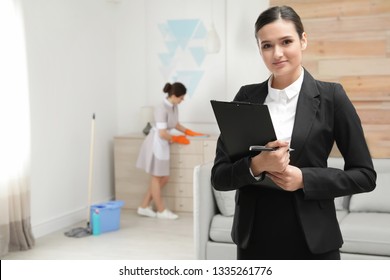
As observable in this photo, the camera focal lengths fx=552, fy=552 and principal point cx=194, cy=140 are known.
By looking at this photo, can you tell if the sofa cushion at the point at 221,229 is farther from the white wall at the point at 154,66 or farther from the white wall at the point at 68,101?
the white wall at the point at 154,66

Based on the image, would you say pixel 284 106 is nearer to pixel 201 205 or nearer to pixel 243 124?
pixel 243 124

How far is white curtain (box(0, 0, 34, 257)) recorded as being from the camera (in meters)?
4.22

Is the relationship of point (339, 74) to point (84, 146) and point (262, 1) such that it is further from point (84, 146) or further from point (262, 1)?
point (84, 146)

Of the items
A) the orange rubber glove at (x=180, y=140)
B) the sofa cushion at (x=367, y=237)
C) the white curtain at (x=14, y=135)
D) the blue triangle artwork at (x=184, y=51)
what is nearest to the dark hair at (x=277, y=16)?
the sofa cushion at (x=367, y=237)

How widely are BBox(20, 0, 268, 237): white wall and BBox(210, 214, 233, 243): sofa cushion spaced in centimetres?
183

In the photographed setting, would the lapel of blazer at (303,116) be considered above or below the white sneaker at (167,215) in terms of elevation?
above

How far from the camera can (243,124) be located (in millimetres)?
1241

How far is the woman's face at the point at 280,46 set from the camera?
128cm

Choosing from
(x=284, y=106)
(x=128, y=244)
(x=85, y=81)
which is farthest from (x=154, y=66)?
(x=284, y=106)

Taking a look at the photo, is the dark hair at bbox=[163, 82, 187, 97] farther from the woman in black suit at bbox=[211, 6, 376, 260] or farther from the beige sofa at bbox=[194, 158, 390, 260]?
the woman in black suit at bbox=[211, 6, 376, 260]

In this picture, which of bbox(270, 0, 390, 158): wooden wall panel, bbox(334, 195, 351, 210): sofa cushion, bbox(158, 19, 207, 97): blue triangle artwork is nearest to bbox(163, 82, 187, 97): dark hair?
bbox(158, 19, 207, 97): blue triangle artwork

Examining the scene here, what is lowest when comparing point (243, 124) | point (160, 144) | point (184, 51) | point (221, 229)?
point (221, 229)

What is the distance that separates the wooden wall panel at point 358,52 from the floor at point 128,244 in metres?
1.74

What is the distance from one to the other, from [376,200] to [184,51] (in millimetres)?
2911
